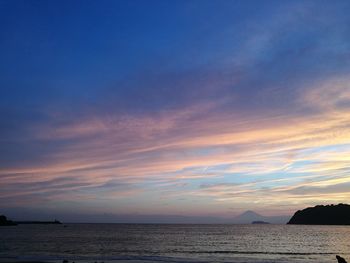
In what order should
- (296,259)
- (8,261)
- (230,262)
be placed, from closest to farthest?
(8,261), (230,262), (296,259)

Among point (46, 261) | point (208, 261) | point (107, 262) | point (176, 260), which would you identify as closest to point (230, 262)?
point (208, 261)

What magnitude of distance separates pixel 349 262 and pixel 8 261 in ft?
163

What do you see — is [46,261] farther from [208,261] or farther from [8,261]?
[208,261]

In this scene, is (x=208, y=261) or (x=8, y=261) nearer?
(x=8, y=261)

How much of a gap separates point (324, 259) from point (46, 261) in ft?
143

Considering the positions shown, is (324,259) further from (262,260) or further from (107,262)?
(107,262)

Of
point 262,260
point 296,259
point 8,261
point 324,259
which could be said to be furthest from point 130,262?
point 324,259

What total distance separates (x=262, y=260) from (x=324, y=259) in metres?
11.5

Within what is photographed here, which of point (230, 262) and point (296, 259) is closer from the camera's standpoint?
point (230, 262)

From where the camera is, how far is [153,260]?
187 feet

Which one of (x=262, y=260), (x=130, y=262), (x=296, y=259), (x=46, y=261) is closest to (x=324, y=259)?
(x=296, y=259)

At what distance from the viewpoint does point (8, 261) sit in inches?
2056

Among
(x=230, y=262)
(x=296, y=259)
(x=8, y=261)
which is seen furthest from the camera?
(x=296, y=259)

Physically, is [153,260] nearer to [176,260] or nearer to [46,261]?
[176,260]
